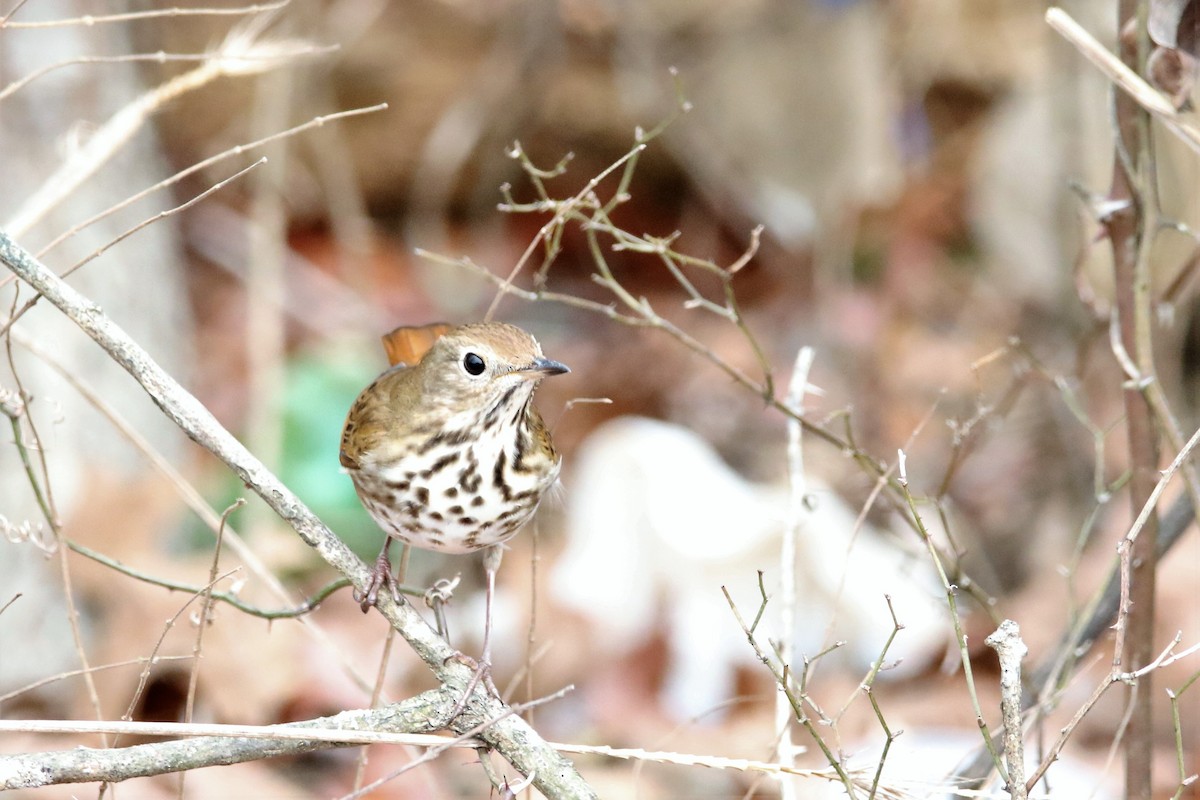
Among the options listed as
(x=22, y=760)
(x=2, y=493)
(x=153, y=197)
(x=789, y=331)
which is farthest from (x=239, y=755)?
(x=789, y=331)

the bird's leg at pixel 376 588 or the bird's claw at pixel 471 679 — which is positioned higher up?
the bird's leg at pixel 376 588

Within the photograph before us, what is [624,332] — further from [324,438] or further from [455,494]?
[455,494]

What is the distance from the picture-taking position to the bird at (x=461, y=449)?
269 cm

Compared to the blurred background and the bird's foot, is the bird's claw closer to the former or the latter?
the bird's foot

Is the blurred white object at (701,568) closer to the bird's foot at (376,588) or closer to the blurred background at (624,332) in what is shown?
the blurred background at (624,332)

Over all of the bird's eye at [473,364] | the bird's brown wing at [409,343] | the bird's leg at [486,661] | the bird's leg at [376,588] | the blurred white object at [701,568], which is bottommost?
the blurred white object at [701,568]

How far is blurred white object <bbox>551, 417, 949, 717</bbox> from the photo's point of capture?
182 inches

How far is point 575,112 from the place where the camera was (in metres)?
6.88

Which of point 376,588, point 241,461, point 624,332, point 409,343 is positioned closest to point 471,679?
point 376,588

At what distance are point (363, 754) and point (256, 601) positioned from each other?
2313 mm

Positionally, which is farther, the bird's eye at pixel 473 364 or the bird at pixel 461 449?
the bird's eye at pixel 473 364

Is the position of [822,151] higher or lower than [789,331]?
higher

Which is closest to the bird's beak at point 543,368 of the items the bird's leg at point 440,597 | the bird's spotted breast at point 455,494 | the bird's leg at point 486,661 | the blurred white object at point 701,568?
the bird's spotted breast at point 455,494

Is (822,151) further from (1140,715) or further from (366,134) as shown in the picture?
(1140,715)
